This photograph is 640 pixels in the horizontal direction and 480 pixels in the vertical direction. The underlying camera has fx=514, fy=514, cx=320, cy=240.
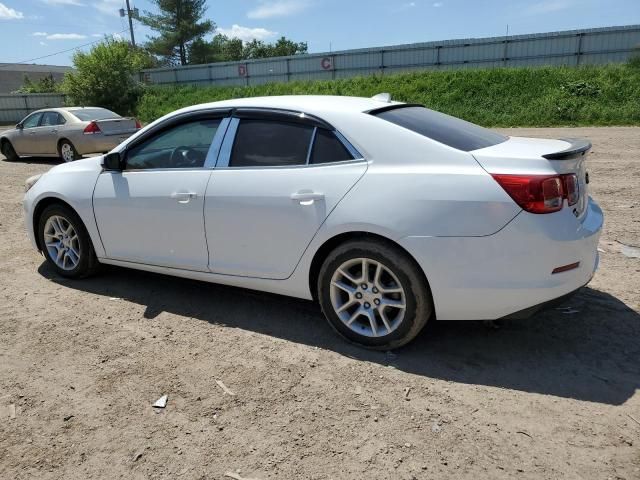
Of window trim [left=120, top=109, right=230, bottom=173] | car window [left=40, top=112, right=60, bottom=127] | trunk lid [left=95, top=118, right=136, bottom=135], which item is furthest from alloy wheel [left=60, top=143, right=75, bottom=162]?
window trim [left=120, top=109, right=230, bottom=173]

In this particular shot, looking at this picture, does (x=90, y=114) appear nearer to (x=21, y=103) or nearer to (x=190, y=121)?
(x=190, y=121)

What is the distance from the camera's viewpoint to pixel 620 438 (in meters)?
2.45

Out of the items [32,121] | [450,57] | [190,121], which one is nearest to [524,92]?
[450,57]

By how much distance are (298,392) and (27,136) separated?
13.5m

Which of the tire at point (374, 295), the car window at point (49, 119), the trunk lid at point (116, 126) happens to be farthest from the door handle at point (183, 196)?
the car window at point (49, 119)

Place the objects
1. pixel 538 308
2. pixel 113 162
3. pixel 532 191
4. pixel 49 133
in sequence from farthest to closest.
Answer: pixel 49 133 → pixel 113 162 → pixel 538 308 → pixel 532 191

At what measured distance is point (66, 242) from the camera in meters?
4.71

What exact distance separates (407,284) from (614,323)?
1.61m

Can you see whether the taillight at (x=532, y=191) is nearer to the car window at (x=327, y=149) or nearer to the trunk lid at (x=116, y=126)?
the car window at (x=327, y=149)

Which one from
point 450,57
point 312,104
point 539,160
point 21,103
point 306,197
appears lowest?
point 306,197

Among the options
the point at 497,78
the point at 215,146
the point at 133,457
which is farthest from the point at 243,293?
the point at 497,78

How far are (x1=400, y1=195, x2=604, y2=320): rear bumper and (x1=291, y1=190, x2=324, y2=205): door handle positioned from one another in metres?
0.63

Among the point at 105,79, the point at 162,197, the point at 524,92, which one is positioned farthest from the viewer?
the point at 105,79

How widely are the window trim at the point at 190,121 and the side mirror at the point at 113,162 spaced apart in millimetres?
31
